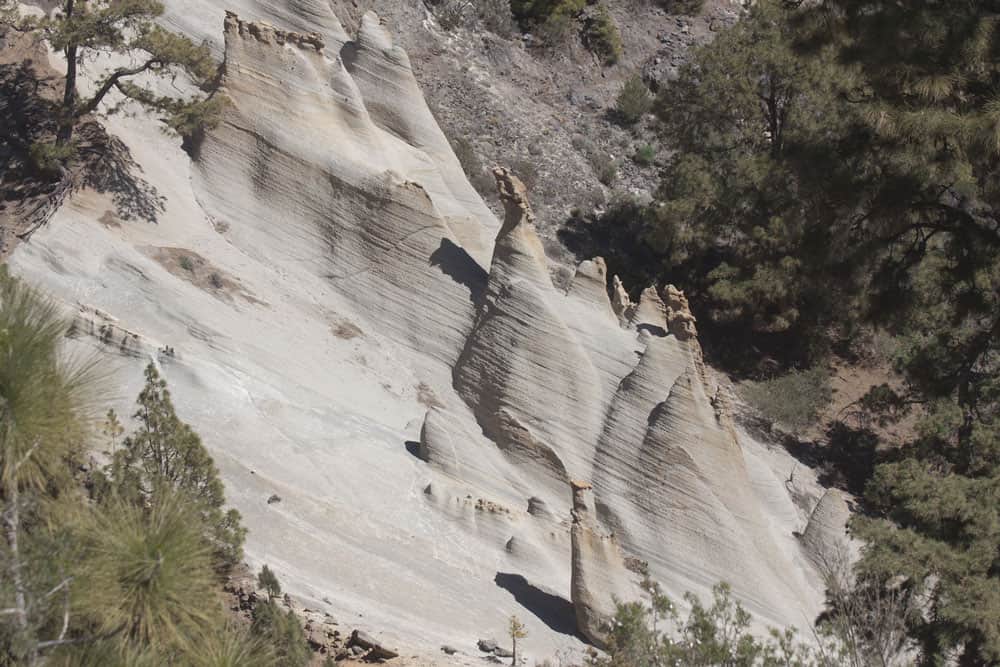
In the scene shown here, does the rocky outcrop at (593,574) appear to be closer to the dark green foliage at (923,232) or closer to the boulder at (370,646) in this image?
the dark green foliage at (923,232)

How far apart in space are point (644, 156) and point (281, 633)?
23840 millimetres

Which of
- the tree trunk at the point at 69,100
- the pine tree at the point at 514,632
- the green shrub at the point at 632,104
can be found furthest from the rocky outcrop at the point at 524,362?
the green shrub at the point at 632,104

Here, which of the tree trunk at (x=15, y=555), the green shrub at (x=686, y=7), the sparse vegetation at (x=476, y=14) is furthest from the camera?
the green shrub at (x=686, y=7)

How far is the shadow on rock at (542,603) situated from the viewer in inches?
574

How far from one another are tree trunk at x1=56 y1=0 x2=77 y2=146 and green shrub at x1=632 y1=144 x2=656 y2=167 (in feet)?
58.0

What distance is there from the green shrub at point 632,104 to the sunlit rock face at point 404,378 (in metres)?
12.8

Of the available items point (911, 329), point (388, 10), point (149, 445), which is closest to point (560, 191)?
point (388, 10)

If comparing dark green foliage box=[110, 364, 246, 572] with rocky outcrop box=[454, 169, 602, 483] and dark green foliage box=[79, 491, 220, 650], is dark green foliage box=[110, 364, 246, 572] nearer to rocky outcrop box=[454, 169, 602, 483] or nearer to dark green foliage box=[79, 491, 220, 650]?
dark green foliage box=[79, 491, 220, 650]

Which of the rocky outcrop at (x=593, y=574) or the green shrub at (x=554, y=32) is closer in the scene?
the rocky outcrop at (x=593, y=574)

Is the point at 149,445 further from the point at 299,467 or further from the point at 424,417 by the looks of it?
the point at 424,417

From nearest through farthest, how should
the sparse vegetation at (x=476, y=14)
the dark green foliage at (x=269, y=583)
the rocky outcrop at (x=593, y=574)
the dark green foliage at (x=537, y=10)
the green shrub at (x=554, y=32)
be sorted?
the dark green foliage at (x=269, y=583), the rocky outcrop at (x=593, y=574), the sparse vegetation at (x=476, y=14), the green shrub at (x=554, y=32), the dark green foliage at (x=537, y=10)

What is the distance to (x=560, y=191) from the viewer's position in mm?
29141

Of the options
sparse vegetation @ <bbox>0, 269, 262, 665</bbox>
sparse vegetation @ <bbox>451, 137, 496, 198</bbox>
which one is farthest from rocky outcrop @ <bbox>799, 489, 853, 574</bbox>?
sparse vegetation @ <bbox>451, 137, 496, 198</bbox>

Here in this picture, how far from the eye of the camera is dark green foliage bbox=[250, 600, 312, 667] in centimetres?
966
